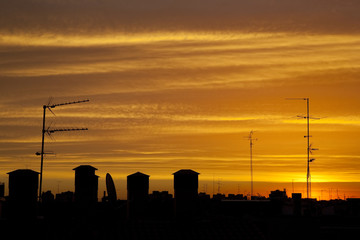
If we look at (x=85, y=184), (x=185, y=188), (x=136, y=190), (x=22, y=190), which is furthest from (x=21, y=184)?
(x=136, y=190)

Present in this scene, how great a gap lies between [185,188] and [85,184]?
15831mm

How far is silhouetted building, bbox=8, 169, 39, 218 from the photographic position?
71125 mm

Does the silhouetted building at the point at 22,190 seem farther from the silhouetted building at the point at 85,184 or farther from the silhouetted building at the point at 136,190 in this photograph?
the silhouetted building at the point at 136,190

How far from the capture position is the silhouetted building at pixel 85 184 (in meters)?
83.0

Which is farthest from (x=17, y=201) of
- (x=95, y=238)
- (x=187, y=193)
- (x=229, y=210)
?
(x=229, y=210)

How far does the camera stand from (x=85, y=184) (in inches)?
3292

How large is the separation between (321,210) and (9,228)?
62.6 m

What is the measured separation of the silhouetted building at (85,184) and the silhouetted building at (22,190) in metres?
10.9

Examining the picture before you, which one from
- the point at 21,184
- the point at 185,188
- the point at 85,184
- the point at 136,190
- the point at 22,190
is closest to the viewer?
the point at 21,184

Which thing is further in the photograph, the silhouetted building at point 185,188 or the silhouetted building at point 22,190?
the silhouetted building at point 185,188

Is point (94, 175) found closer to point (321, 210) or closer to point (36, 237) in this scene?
point (36, 237)

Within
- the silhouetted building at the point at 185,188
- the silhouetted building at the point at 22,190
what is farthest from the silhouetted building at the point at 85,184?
the silhouetted building at the point at 185,188

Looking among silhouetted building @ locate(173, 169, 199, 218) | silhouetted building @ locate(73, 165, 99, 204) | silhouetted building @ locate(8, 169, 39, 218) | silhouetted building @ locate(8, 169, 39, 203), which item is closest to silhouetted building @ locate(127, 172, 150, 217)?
silhouetted building @ locate(73, 165, 99, 204)

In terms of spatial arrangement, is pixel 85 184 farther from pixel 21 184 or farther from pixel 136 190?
pixel 21 184
